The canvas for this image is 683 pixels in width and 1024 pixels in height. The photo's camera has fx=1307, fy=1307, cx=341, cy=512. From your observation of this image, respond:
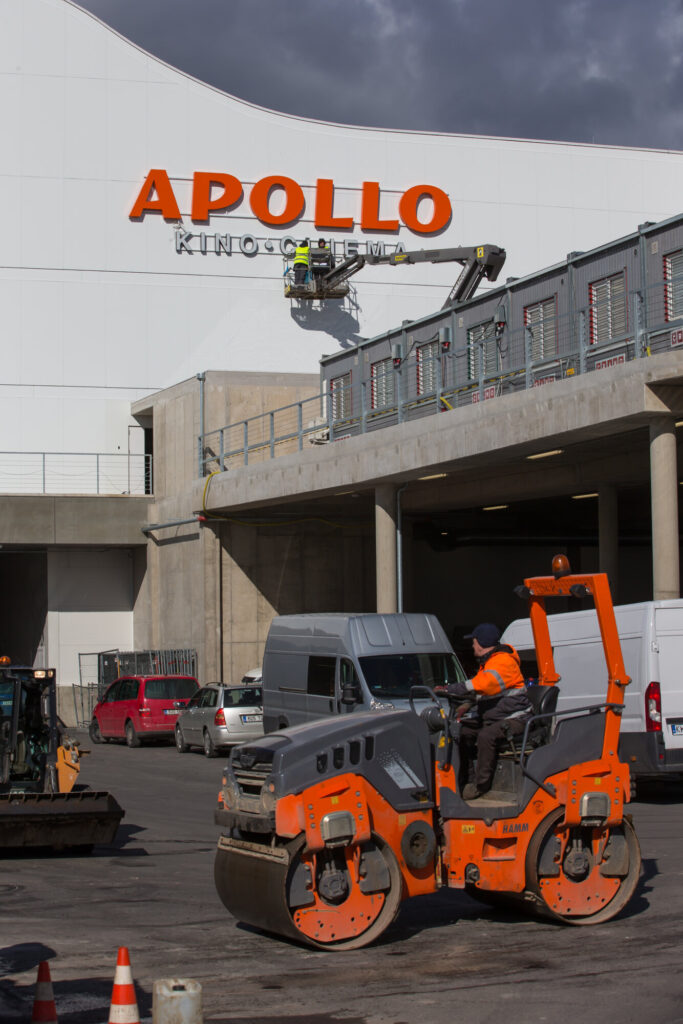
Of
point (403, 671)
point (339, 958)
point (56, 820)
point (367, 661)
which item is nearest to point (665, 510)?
point (403, 671)

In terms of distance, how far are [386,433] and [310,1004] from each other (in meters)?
20.3

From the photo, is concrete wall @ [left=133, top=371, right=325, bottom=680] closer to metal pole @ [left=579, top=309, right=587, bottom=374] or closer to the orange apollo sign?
the orange apollo sign

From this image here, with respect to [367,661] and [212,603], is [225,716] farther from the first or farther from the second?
[212,603]

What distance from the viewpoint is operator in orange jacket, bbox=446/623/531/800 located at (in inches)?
369

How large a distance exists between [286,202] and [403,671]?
28291 mm

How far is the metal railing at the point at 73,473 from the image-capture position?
41.7 m

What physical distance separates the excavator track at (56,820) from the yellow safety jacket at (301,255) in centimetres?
3295

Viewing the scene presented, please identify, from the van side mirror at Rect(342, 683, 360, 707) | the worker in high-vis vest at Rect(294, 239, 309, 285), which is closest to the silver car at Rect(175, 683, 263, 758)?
the van side mirror at Rect(342, 683, 360, 707)

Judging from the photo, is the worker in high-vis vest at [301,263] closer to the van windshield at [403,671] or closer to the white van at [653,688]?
the van windshield at [403,671]

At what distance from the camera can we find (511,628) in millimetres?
21062

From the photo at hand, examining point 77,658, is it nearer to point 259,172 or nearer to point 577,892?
point 259,172

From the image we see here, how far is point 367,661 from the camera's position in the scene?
20.5 meters

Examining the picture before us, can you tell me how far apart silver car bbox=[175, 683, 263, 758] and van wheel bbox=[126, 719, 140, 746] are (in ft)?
9.40

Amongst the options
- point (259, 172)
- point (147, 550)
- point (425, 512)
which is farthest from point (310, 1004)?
point (259, 172)
